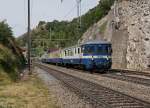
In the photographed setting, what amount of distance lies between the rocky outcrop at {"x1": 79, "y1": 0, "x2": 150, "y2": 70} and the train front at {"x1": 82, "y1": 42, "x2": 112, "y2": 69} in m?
6.91

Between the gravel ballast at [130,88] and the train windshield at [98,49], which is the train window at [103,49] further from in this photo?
the gravel ballast at [130,88]

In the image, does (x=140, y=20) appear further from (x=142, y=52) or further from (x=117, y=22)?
(x=117, y=22)

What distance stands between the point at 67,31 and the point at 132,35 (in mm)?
89687

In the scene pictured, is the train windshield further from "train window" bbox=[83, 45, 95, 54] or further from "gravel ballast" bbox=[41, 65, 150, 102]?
"gravel ballast" bbox=[41, 65, 150, 102]

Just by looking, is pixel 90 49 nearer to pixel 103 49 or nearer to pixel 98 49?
pixel 98 49

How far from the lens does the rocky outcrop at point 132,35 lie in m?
49.5

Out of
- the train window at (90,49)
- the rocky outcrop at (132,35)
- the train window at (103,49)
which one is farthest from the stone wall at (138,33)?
the train window at (90,49)

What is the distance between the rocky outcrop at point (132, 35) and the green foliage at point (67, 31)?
11.6m

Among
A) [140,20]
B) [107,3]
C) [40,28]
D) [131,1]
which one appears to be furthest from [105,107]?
[40,28]

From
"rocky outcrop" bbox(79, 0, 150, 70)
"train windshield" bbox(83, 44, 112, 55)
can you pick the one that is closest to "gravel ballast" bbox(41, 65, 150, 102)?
"train windshield" bbox(83, 44, 112, 55)

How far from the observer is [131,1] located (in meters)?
56.3

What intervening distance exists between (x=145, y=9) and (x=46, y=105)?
36317 mm

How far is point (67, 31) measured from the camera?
143 metres

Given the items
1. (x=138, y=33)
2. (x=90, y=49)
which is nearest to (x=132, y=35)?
(x=138, y=33)
